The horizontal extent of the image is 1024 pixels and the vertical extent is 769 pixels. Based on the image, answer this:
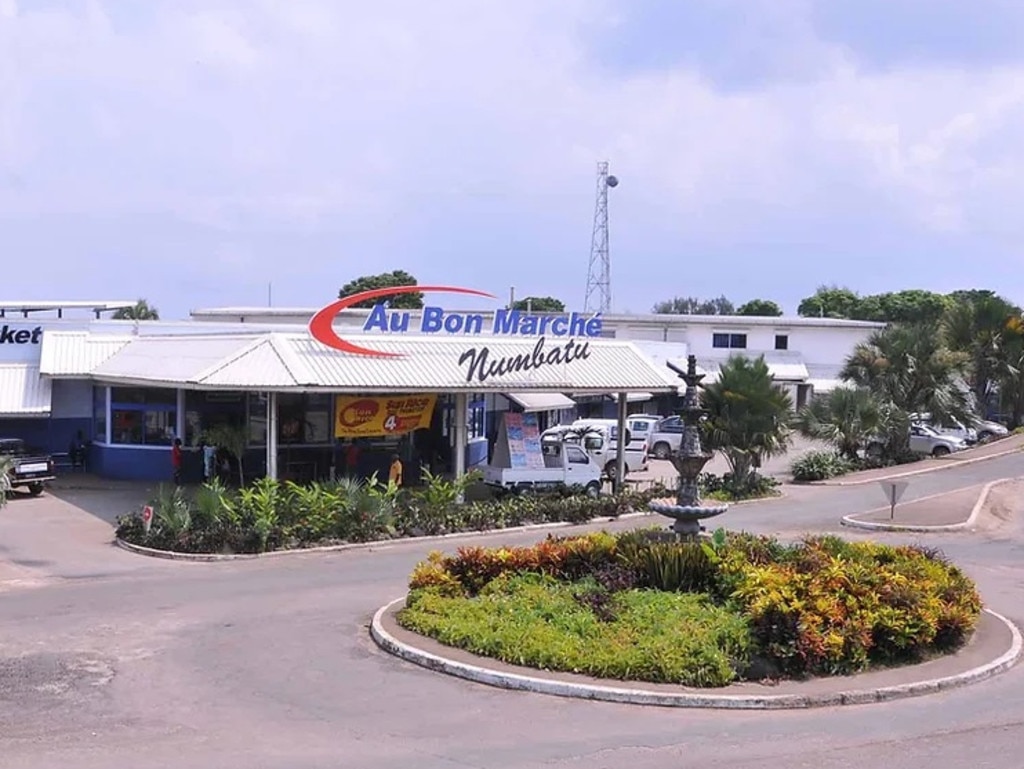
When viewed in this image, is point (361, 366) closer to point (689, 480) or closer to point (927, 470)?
point (689, 480)

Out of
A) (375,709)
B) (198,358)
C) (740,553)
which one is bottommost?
(375,709)

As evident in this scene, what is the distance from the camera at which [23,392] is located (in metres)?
33.8

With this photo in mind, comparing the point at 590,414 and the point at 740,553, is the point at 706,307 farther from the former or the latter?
the point at 740,553

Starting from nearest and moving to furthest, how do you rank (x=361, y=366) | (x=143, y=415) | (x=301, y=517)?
(x=301, y=517)
(x=361, y=366)
(x=143, y=415)

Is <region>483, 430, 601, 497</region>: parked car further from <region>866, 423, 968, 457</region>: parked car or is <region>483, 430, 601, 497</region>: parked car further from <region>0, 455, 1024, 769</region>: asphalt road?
<region>866, 423, 968, 457</region>: parked car

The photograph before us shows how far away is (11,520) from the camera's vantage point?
86.6 ft

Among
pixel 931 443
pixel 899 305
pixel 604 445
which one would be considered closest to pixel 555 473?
pixel 604 445

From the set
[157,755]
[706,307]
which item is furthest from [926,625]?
[706,307]

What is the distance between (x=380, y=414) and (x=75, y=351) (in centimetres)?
1108

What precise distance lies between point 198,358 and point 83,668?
17002mm

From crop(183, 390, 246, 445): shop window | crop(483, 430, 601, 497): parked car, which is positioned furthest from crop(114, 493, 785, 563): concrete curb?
crop(183, 390, 246, 445): shop window

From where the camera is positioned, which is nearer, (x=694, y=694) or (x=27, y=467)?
(x=694, y=694)

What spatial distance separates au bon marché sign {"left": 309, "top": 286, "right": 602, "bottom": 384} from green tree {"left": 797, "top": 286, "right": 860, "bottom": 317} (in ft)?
266

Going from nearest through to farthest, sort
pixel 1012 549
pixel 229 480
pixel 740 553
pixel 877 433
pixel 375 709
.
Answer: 1. pixel 375 709
2. pixel 740 553
3. pixel 1012 549
4. pixel 229 480
5. pixel 877 433
